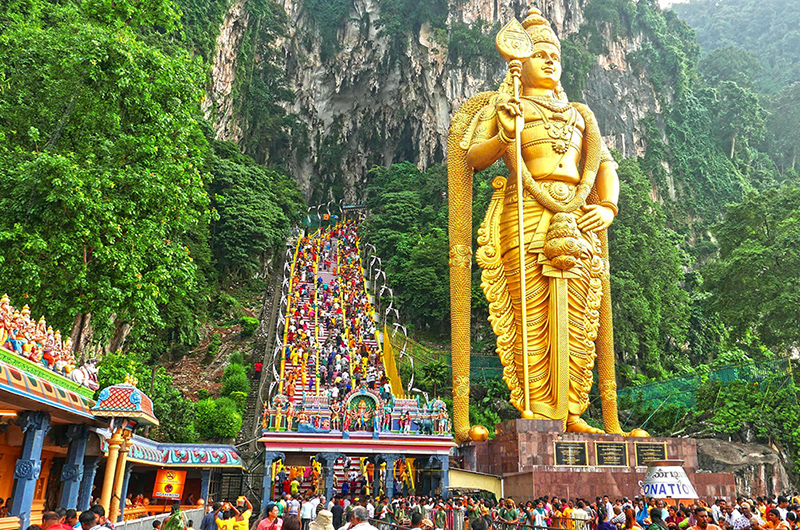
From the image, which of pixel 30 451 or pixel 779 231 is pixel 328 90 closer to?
pixel 779 231

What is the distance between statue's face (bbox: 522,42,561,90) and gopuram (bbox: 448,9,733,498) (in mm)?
18

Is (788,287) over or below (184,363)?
over

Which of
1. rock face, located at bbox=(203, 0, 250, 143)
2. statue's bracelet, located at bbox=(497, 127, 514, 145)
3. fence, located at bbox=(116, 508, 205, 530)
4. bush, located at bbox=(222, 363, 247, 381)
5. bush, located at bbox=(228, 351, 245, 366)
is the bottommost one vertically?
fence, located at bbox=(116, 508, 205, 530)

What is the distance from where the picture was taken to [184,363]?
63.2 ft

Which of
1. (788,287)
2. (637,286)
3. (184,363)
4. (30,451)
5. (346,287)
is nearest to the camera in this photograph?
(30,451)

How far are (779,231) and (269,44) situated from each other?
3085cm

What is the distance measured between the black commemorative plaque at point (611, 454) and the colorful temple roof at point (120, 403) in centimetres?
636

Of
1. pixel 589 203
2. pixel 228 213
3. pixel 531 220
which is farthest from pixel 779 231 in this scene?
pixel 228 213

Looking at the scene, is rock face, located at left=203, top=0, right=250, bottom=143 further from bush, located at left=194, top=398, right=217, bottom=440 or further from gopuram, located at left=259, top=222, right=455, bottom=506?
bush, located at left=194, top=398, right=217, bottom=440

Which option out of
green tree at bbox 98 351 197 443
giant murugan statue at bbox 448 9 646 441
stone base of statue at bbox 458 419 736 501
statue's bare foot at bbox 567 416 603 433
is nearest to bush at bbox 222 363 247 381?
green tree at bbox 98 351 197 443

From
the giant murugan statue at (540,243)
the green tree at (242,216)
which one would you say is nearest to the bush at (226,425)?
the giant murugan statue at (540,243)

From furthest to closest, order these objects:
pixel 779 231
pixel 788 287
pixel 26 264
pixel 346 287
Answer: pixel 346 287, pixel 779 231, pixel 788 287, pixel 26 264

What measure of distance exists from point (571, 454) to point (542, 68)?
6.58 meters

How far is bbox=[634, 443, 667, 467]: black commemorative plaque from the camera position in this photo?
380 inches
